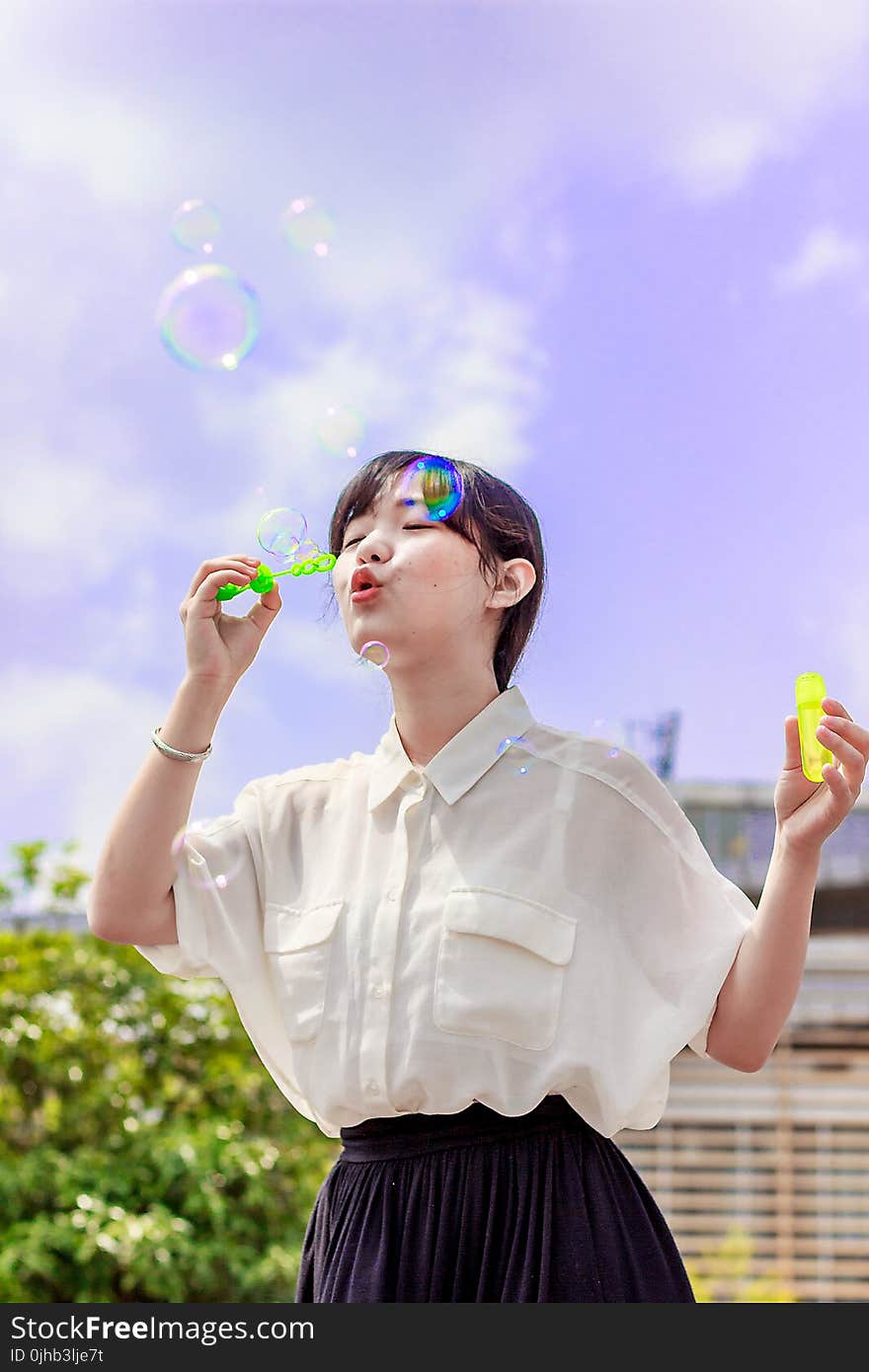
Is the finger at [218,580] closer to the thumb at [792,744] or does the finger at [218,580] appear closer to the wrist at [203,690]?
the wrist at [203,690]

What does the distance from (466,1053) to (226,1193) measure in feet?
9.56

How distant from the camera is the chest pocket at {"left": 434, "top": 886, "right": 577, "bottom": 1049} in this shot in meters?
1.24

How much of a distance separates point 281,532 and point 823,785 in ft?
2.18

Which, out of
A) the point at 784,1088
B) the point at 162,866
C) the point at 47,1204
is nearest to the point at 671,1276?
the point at 162,866

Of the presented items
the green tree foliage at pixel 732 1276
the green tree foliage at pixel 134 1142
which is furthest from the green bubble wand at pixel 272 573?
the green tree foliage at pixel 732 1276

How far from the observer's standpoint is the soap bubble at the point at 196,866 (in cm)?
134

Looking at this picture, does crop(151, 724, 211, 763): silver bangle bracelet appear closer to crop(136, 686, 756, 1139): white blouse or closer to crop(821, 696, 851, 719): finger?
crop(136, 686, 756, 1139): white blouse

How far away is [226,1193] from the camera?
3881mm

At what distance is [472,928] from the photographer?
4.15 ft

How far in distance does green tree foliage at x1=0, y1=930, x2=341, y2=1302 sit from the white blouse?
256cm

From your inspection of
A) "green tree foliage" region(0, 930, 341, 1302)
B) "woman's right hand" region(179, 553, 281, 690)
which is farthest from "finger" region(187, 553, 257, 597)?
"green tree foliage" region(0, 930, 341, 1302)

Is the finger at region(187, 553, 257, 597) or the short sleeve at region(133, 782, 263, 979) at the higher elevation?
the finger at region(187, 553, 257, 597)

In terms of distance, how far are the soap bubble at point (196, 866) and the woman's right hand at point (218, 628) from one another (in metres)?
0.15

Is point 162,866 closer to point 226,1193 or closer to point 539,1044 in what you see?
point 539,1044
